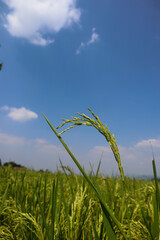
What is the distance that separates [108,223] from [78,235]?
50 cm

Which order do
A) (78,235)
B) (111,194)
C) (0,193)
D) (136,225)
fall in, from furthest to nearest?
(0,193)
(111,194)
(136,225)
(78,235)

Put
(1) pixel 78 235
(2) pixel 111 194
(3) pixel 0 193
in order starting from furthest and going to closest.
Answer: (3) pixel 0 193 < (2) pixel 111 194 < (1) pixel 78 235

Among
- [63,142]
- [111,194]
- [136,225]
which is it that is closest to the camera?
[63,142]

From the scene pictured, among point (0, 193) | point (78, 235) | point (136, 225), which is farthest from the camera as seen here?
point (0, 193)

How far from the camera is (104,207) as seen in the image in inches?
25.1

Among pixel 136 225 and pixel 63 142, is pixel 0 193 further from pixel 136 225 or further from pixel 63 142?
pixel 63 142

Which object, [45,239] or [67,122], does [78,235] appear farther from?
[67,122]

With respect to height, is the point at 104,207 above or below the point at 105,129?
below

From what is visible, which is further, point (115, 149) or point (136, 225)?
point (136, 225)

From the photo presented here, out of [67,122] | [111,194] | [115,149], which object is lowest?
[111,194]

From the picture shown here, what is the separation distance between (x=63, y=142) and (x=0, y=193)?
2149 millimetres

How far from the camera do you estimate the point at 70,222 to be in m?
1.08

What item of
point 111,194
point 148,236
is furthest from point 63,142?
point 111,194

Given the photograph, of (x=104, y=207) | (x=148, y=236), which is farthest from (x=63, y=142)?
(x=148, y=236)
